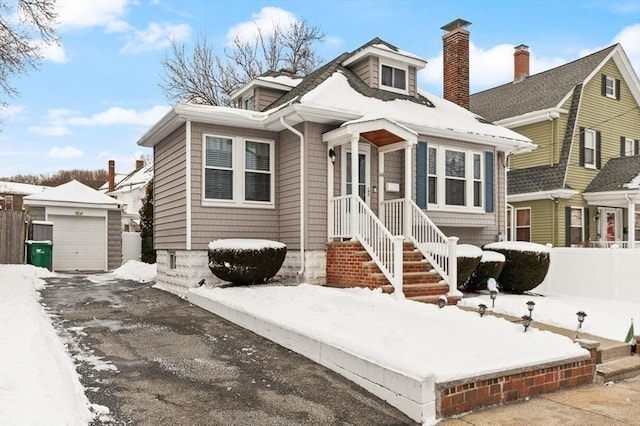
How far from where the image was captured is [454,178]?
12.6 m

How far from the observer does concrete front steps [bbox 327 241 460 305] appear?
30.0ft

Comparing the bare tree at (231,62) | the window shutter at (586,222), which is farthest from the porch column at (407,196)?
the bare tree at (231,62)

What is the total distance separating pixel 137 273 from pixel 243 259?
6.80 meters

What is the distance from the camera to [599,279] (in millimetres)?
11555

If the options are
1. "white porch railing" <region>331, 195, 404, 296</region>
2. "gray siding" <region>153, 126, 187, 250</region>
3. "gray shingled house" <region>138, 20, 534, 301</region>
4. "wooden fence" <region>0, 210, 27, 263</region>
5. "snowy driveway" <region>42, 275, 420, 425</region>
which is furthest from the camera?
"wooden fence" <region>0, 210, 27, 263</region>

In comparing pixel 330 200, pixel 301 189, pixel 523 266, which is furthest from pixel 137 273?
pixel 523 266

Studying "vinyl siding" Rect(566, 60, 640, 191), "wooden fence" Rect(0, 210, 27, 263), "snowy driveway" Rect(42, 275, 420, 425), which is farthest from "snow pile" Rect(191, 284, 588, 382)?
"vinyl siding" Rect(566, 60, 640, 191)

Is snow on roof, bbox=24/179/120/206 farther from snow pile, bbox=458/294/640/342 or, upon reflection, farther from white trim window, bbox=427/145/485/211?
snow pile, bbox=458/294/640/342

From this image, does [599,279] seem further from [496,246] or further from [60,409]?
[60,409]

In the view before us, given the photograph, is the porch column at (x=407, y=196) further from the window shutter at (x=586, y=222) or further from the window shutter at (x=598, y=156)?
the window shutter at (x=598, y=156)

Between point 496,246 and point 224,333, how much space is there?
24.1 ft

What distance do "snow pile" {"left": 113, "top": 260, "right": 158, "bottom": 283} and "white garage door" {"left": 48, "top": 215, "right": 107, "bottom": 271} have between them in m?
3.05

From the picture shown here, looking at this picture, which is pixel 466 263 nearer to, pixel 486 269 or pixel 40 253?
pixel 486 269

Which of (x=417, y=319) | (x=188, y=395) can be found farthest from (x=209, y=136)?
(x=188, y=395)
